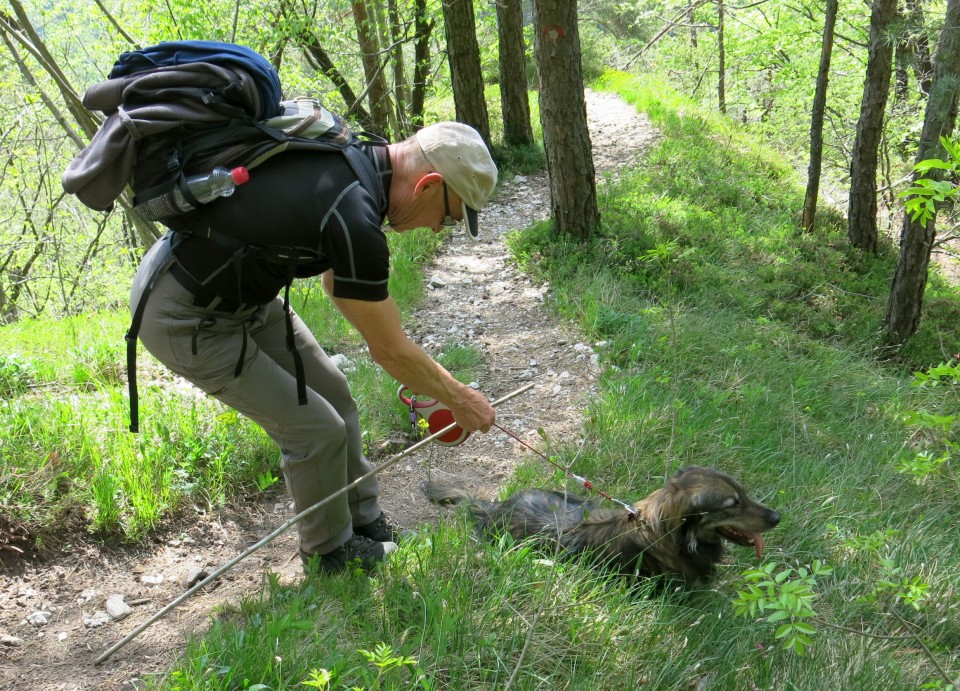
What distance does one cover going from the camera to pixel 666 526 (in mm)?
3387

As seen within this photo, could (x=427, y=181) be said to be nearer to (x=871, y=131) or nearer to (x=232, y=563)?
(x=232, y=563)

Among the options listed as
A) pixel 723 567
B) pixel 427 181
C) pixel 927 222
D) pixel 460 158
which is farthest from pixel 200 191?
pixel 927 222

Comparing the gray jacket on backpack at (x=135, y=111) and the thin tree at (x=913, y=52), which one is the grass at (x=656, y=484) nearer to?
the gray jacket on backpack at (x=135, y=111)

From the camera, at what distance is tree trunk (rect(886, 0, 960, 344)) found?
6852 millimetres

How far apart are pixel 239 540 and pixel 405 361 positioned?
Result: 191 centimetres

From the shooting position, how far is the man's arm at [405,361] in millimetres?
2582

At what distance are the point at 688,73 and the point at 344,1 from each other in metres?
13.8

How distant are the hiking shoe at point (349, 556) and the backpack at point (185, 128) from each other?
1.40 meters

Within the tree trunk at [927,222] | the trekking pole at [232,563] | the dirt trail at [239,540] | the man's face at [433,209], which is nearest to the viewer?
the trekking pole at [232,563]

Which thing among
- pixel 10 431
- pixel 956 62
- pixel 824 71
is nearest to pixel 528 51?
pixel 824 71

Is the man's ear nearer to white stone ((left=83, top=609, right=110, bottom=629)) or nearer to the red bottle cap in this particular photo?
the red bottle cap

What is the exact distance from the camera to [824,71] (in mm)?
10320

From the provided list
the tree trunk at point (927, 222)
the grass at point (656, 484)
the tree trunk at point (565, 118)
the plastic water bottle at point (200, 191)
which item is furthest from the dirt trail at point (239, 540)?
the tree trunk at point (927, 222)

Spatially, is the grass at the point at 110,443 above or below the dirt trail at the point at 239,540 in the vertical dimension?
above
